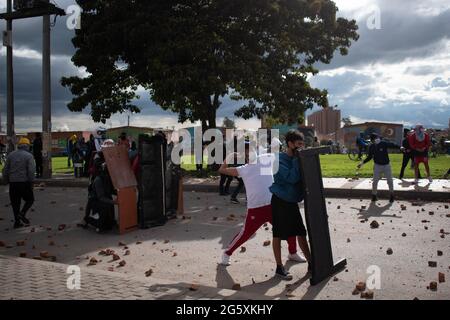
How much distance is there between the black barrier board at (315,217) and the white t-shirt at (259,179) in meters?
0.73

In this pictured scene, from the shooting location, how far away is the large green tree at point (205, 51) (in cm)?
1905

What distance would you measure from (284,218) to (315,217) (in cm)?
37

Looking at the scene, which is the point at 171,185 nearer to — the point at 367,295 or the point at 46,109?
the point at 367,295

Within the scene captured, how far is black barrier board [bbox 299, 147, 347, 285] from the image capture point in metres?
5.60

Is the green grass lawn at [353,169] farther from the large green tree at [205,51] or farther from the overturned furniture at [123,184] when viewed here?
the overturned furniture at [123,184]

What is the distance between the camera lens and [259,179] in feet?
21.2

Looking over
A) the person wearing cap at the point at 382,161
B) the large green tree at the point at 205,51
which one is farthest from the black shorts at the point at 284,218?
the large green tree at the point at 205,51

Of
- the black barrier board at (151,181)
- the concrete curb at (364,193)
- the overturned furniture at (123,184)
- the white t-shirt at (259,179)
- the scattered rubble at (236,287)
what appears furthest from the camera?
the concrete curb at (364,193)

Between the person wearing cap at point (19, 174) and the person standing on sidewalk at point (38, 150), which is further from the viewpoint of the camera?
the person standing on sidewalk at point (38, 150)

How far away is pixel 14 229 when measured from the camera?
980 centimetres
